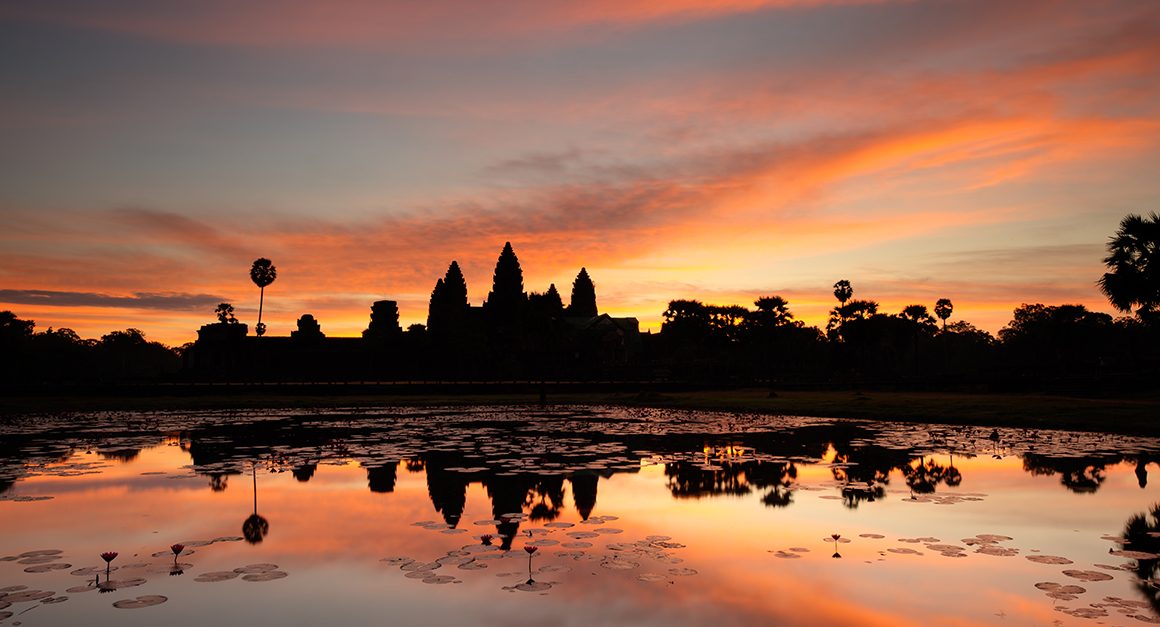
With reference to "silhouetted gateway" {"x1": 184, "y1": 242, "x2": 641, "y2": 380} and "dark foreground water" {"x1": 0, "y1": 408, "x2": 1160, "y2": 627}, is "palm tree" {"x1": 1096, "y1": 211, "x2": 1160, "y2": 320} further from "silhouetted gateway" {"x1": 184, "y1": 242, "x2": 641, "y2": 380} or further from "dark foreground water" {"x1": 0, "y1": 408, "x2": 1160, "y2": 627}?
"silhouetted gateway" {"x1": 184, "y1": 242, "x2": 641, "y2": 380}

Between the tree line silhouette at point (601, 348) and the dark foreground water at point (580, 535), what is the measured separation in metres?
40.9

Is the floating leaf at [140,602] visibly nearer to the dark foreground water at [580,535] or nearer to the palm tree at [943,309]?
the dark foreground water at [580,535]

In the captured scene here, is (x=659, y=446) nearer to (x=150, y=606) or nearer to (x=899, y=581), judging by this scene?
(x=899, y=581)

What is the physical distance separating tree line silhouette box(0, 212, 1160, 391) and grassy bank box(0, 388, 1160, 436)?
14.3 metres

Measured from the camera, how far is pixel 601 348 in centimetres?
10781

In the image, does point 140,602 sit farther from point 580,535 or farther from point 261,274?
point 261,274

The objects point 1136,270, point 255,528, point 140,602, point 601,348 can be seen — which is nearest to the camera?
point 140,602

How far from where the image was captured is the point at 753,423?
3209 centimetres

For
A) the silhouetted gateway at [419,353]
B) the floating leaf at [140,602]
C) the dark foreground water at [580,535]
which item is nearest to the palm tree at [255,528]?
the dark foreground water at [580,535]

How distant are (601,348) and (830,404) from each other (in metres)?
68.5

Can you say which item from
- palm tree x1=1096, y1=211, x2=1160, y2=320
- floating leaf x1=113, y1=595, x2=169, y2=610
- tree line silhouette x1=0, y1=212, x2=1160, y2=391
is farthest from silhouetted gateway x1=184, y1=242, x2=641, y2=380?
floating leaf x1=113, y1=595, x2=169, y2=610

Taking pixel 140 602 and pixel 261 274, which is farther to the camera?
pixel 261 274

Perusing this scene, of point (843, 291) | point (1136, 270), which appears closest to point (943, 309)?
point (843, 291)

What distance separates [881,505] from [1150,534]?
12.0 feet
